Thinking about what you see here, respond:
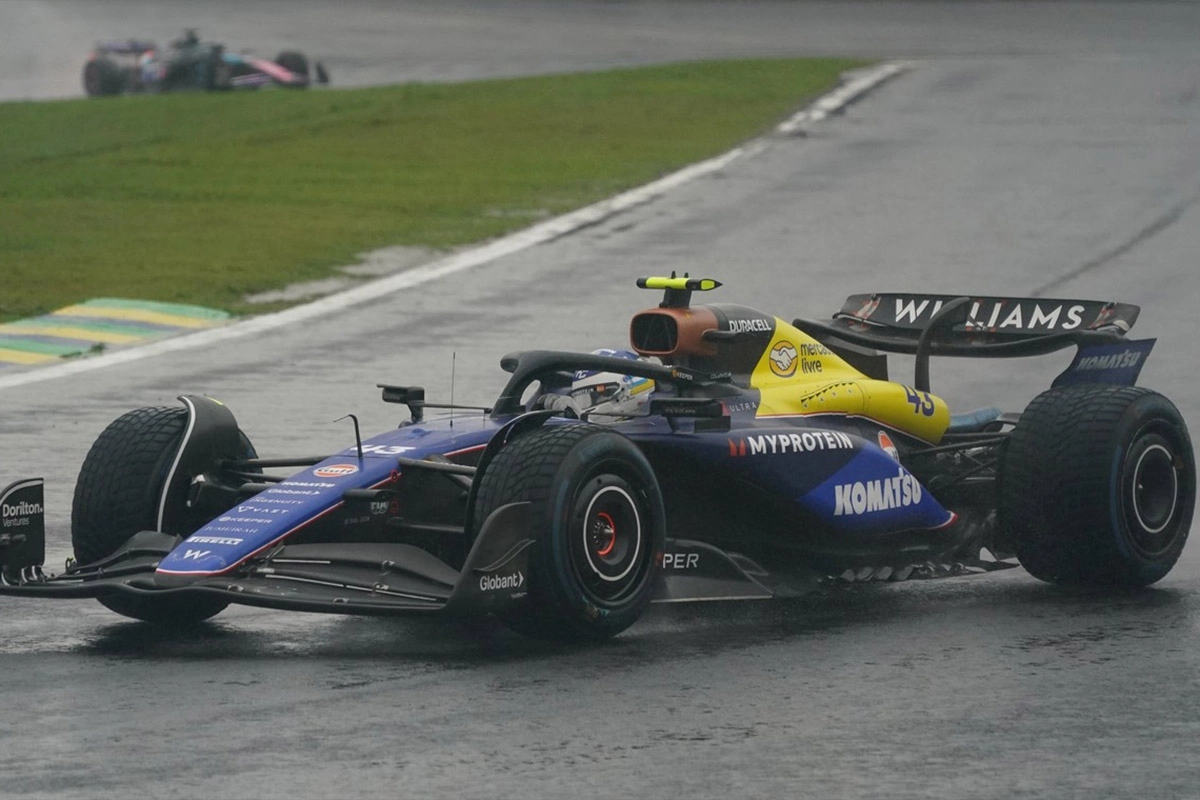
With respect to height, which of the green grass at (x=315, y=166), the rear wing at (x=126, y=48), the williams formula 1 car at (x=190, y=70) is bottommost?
the green grass at (x=315, y=166)

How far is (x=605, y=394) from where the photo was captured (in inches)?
366

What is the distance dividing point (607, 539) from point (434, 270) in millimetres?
12779

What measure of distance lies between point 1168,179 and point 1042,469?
17603 mm

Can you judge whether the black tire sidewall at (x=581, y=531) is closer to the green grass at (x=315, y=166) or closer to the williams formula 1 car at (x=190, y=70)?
the green grass at (x=315, y=166)

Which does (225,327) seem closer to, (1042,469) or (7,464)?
(7,464)

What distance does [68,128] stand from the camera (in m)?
33.1

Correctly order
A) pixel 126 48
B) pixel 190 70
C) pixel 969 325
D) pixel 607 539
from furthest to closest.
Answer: pixel 126 48 < pixel 190 70 < pixel 969 325 < pixel 607 539

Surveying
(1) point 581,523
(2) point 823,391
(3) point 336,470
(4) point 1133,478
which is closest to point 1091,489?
(4) point 1133,478

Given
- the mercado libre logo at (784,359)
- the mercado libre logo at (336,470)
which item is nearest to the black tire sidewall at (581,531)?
the mercado libre logo at (336,470)

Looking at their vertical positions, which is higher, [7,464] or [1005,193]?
[1005,193]

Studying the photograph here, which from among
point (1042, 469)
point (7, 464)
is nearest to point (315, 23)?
point (7, 464)

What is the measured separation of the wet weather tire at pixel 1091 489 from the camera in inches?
361

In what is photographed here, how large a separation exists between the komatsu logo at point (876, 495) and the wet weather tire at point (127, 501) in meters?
2.50

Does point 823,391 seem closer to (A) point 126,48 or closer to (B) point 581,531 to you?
(B) point 581,531
